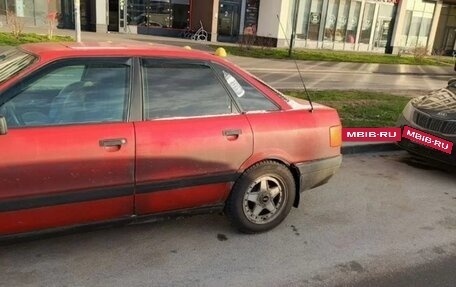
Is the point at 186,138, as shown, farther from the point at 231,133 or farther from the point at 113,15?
the point at 113,15

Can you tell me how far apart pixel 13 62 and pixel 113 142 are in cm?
106

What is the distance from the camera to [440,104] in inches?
232

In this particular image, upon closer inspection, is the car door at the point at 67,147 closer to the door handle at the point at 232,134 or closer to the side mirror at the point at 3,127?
the side mirror at the point at 3,127

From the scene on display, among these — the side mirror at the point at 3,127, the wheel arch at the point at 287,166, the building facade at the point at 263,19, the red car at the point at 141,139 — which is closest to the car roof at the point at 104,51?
the red car at the point at 141,139

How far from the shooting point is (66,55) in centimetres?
312

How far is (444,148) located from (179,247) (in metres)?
3.74

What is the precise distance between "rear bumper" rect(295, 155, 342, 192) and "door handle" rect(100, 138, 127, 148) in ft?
5.26

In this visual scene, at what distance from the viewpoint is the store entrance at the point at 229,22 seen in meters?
25.2

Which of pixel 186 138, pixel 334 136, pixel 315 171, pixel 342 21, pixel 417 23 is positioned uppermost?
pixel 417 23

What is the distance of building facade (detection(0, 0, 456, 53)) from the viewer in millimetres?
22359

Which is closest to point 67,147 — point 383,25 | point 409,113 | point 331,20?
point 409,113

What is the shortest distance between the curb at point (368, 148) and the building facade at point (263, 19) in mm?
14648

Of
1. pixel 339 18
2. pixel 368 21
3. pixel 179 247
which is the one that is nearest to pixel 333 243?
pixel 179 247

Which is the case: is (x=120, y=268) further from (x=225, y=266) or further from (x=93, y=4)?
(x=93, y=4)
